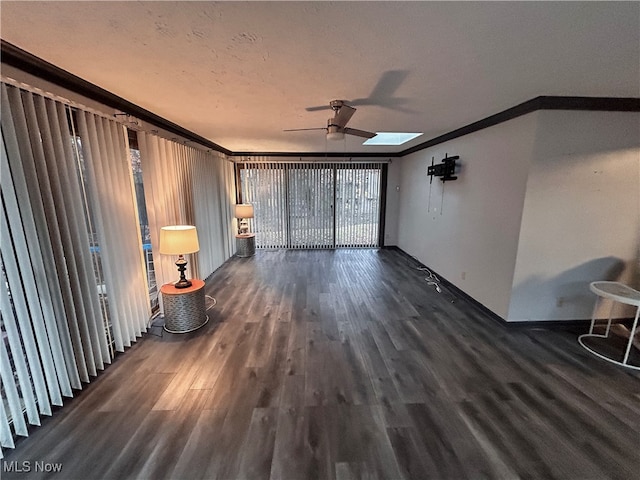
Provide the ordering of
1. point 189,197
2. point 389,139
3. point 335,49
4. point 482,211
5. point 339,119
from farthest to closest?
1. point 389,139
2. point 189,197
3. point 482,211
4. point 339,119
5. point 335,49

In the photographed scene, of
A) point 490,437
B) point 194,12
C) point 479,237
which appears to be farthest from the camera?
point 479,237

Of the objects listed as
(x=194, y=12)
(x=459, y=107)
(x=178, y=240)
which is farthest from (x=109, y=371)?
(x=459, y=107)

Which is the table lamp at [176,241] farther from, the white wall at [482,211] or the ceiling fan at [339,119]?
the white wall at [482,211]

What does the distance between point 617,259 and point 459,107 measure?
242 cm

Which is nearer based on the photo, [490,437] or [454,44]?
[454,44]

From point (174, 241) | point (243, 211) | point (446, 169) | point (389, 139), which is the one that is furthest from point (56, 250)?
point (389, 139)

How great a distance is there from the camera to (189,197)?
3883 mm

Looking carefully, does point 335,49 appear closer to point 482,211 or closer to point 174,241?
point 174,241

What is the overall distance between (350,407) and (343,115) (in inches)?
97.1

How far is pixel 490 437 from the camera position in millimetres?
1679

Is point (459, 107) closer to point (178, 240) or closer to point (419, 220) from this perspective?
point (419, 220)

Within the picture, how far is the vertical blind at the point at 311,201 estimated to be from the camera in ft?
21.4

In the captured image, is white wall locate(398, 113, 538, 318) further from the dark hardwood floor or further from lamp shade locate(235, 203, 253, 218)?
lamp shade locate(235, 203, 253, 218)

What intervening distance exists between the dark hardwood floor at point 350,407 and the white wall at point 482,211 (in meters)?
0.64
